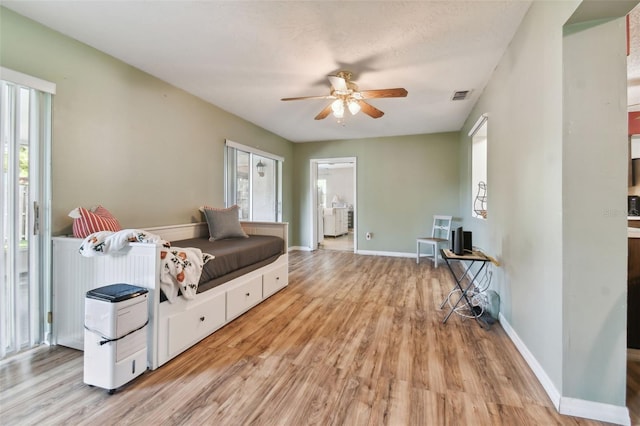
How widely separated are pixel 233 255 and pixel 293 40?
6.24ft

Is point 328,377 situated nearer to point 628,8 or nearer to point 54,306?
point 54,306

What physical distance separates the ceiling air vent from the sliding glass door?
3956 mm

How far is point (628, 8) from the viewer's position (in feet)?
4.15

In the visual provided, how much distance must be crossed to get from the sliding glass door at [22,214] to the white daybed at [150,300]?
0.35ft

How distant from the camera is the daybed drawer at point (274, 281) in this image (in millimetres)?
3041

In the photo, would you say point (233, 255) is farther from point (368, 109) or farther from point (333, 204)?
point (333, 204)

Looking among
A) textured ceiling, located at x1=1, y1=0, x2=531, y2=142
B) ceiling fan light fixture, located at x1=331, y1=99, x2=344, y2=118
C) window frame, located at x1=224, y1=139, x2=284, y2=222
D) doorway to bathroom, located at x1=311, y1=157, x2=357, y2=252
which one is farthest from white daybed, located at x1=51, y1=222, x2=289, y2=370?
doorway to bathroom, located at x1=311, y1=157, x2=357, y2=252

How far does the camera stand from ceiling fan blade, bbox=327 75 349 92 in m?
2.59

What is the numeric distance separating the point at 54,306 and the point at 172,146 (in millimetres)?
1845

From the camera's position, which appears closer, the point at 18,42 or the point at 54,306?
the point at 18,42

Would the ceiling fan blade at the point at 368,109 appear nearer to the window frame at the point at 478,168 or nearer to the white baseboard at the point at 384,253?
the window frame at the point at 478,168

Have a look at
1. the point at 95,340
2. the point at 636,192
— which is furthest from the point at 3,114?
the point at 636,192

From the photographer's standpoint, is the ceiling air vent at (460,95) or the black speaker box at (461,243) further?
the ceiling air vent at (460,95)

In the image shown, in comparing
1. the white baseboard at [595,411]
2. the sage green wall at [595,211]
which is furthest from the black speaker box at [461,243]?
the white baseboard at [595,411]
